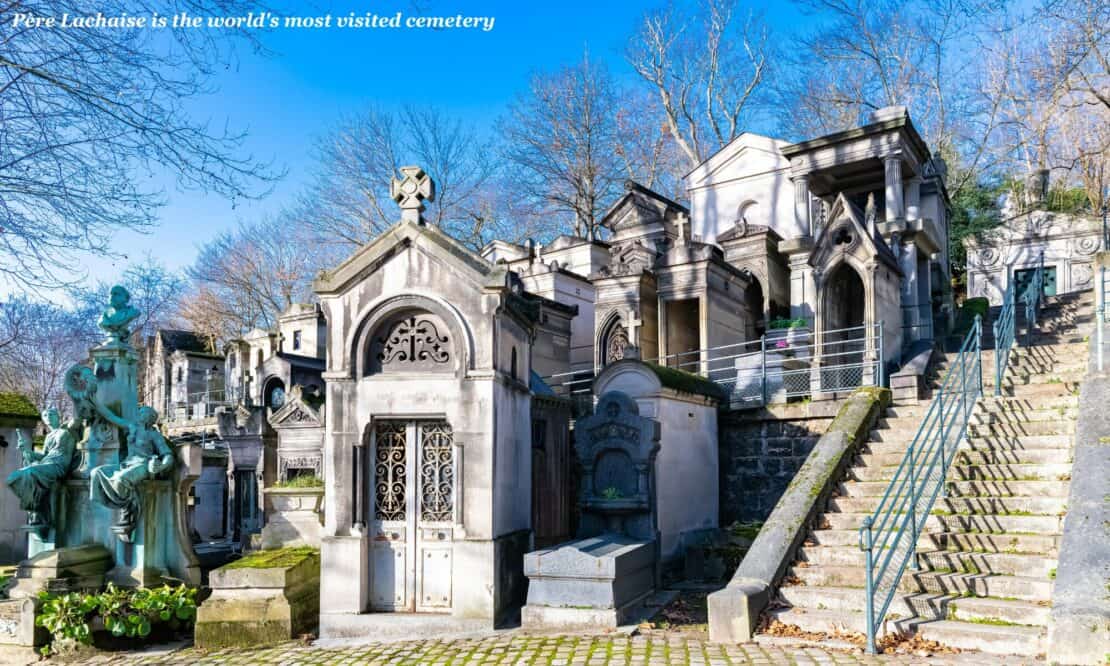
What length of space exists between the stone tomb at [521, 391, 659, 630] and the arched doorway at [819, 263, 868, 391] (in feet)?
16.6

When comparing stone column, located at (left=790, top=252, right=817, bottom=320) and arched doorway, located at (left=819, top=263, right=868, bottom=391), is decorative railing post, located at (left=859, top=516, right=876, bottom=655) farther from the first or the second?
stone column, located at (left=790, top=252, right=817, bottom=320)

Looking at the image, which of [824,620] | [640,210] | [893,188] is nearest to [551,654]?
[824,620]

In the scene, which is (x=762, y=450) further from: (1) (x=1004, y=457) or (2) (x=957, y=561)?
(2) (x=957, y=561)

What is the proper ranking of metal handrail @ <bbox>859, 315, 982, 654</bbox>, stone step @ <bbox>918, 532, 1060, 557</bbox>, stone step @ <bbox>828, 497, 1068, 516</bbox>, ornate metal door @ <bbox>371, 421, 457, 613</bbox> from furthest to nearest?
ornate metal door @ <bbox>371, 421, 457, 613</bbox>, stone step @ <bbox>828, 497, 1068, 516</bbox>, stone step @ <bbox>918, 532, 1060, 557</bbox>, metal handrail @ <bbox>859, 315, 982, 654</bbox>

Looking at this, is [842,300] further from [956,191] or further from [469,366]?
[956,191]

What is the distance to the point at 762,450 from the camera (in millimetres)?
12711

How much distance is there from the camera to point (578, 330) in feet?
78.4

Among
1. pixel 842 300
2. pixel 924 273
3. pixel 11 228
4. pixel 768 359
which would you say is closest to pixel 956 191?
pixel 924 273

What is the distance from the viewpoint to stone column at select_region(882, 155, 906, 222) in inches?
750

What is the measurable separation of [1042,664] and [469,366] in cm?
527

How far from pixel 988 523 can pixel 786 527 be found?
1.79 m

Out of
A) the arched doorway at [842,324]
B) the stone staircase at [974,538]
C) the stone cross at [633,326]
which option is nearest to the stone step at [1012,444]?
the stone staircase at [974,538]

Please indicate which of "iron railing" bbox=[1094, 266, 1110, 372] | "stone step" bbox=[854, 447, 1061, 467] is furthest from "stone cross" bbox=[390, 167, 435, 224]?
"iron railing" bbox=[1094, 266, 1110, 372]

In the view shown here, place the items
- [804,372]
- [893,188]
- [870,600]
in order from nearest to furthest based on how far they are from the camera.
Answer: [870,600]
[804,372]
[893,188]
